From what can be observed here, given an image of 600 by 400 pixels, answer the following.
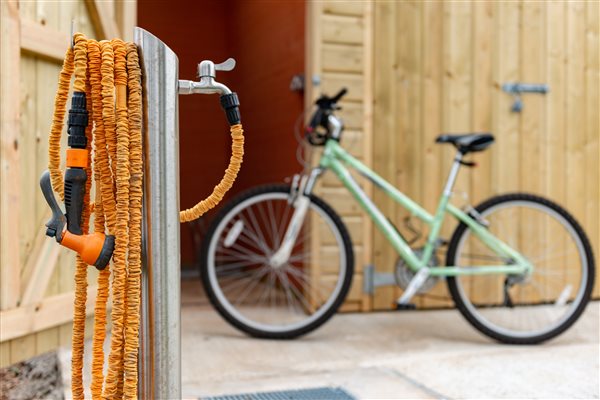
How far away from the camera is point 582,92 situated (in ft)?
11.4

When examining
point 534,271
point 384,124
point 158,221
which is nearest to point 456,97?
point 384,124

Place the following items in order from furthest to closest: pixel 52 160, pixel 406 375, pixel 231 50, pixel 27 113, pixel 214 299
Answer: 1. pixel 231 50
2. pixel 214 299
3. pixel 27 113
4. pixel 406 375
5. pixel 52 160

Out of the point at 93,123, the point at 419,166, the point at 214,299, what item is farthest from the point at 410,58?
the point at 93,123

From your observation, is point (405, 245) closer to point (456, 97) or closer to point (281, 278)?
point (281, 278)

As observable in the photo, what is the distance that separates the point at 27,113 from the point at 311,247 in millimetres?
1326

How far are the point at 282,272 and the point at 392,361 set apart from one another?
0.89 metres

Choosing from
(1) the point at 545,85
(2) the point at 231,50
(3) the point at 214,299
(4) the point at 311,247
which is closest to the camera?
(3) the point at 214,299

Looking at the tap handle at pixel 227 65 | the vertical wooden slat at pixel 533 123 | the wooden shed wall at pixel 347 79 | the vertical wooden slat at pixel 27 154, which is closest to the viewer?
the tap handle at pixel 227 65

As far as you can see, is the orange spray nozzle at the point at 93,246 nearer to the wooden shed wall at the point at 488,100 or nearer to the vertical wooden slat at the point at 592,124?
the wooden shed wall at the point at 488,100

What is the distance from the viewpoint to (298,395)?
6.59 feet

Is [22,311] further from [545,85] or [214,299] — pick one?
[545,85]

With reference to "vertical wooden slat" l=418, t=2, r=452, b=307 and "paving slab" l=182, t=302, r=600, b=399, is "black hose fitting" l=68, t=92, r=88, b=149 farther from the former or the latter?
"vertical wooden slat" l=418, t=2, r=452, b=307

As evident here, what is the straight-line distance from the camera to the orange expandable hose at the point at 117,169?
3.29ft

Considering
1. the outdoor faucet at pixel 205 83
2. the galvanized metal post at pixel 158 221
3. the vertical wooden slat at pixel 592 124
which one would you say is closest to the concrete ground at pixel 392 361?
the vertical wooden slat at pixel 592 124
